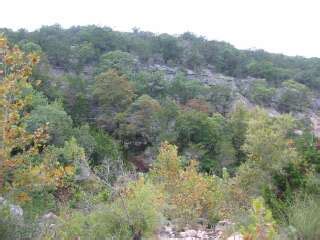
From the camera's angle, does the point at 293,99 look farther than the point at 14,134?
Yes

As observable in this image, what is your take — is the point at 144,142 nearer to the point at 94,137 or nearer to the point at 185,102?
the point at 94,137

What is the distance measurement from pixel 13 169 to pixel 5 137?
1.35ft

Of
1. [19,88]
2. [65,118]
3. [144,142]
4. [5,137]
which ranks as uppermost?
[19,88]

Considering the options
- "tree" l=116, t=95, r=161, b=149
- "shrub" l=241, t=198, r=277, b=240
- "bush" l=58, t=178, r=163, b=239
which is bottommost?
"tree" l=116, t=95, r=161, b=149

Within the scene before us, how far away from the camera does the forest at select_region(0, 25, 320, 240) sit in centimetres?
540

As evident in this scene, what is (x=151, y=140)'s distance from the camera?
3731cm

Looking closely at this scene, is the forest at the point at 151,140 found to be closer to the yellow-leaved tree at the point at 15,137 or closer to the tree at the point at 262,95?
the yellow-leaved tree at the point at 15,137

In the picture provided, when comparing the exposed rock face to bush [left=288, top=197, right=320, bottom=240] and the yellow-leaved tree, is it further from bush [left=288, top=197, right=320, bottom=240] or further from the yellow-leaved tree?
the yellow-leaved tree

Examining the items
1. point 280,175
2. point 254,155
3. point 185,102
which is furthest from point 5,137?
point 185,102

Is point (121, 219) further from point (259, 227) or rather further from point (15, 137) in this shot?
point (259, 227)

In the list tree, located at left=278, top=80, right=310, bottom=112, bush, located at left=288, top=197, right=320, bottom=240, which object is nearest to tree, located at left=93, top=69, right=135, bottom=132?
tree, located at left=278, top=80, right=310, bottom=112

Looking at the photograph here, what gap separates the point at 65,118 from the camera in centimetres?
3036

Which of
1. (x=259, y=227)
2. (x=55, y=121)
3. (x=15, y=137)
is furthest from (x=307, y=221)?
(x=55, y=121)

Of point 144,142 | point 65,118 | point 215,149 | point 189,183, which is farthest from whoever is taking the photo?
point 144,142
